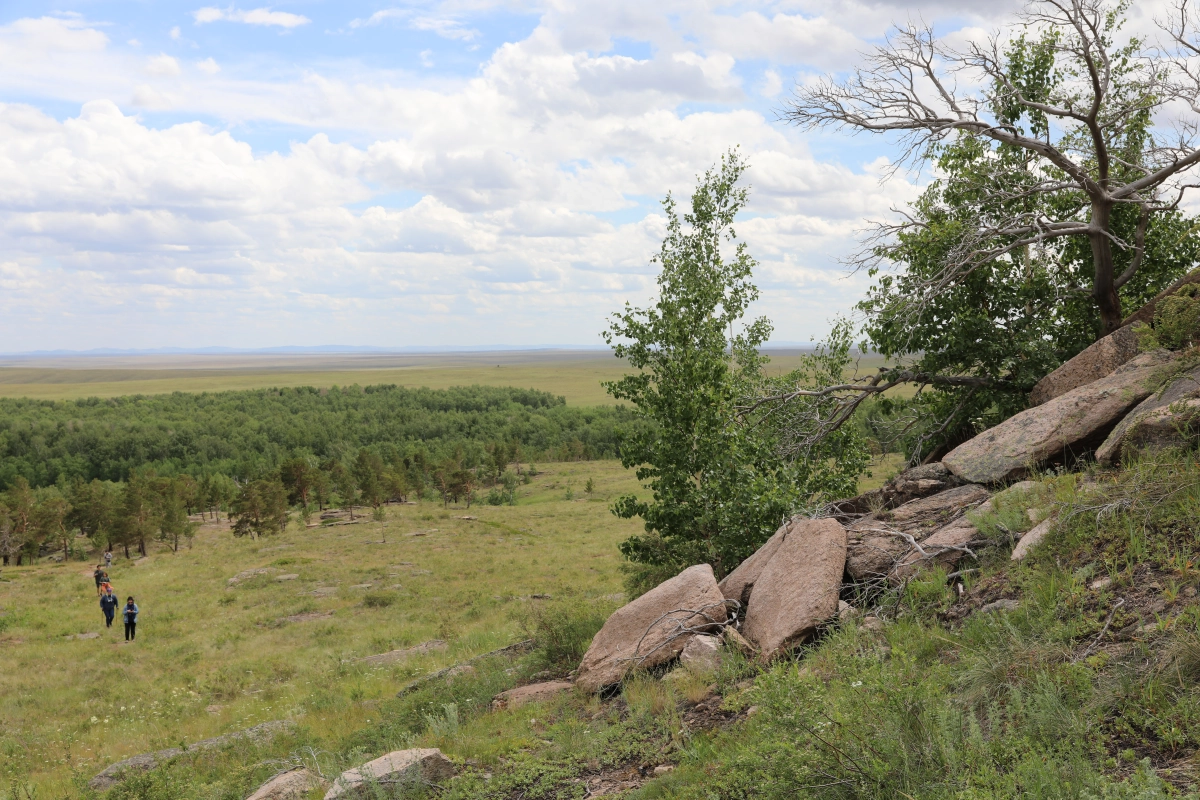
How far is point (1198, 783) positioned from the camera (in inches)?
154

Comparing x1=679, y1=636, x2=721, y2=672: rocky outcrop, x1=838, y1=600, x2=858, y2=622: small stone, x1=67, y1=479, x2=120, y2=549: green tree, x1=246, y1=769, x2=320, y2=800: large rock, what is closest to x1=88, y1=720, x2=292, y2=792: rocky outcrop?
x1=246, y1=769, x2=320, y2=800: large rock

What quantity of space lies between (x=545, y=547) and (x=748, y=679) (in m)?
43.0

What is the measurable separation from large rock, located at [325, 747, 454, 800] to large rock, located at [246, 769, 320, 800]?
0.91m

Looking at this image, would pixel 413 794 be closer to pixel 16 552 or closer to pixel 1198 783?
pixel 1198 783

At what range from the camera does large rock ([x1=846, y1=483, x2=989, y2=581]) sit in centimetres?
886

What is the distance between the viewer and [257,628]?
97.1 feet

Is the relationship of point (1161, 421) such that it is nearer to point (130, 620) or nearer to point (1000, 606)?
point (1000, 606)

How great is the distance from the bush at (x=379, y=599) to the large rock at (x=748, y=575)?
26.5m

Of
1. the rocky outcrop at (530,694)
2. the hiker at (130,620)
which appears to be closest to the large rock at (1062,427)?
the rocky outcrop at (530,694)

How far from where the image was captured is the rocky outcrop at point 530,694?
33.7 feet

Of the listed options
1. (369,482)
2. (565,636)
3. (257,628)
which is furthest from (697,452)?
(369,482)

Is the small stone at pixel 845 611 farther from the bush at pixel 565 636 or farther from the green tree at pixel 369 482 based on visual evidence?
the green tree at pixel 369 482

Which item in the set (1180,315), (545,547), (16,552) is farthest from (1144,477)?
(16,552)

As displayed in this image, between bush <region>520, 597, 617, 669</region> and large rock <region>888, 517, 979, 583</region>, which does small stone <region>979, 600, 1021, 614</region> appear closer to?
large rock <region>888, 517, 979, 583</region>
